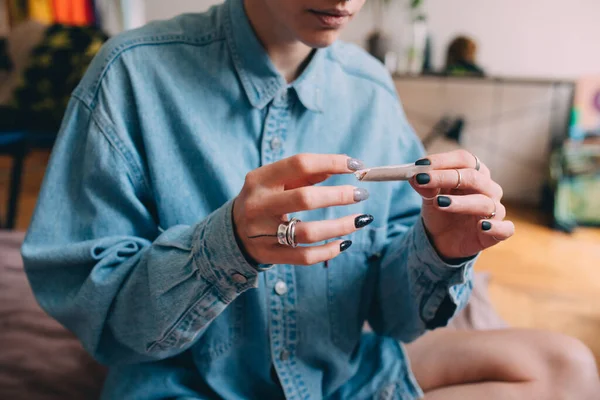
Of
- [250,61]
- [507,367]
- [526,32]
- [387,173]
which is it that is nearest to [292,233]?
[387,173]

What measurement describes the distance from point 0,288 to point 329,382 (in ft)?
2.81

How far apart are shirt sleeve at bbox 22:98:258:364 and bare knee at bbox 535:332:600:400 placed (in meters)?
0.46

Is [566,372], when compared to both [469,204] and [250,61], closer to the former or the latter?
[469,204]

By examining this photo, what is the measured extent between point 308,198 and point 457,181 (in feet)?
0.56

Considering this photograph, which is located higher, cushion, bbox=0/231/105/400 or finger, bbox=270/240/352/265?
finger, bbox=270/240/352/265

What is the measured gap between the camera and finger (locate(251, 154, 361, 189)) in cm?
43

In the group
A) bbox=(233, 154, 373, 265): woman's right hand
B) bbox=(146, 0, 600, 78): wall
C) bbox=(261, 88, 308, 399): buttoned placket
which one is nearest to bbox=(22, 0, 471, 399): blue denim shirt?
bbox=(261, 88, 308, 399): buttoned placket

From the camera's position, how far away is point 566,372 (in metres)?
0.68

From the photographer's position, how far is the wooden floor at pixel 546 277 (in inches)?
64.9

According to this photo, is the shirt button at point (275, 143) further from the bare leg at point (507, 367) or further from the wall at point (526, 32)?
the wall at point (526, 32)

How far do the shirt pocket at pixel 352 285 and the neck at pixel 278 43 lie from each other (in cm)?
26

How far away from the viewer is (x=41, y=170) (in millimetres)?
3254

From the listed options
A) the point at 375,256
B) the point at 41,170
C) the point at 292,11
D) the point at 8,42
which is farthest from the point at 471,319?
the point at 41,170

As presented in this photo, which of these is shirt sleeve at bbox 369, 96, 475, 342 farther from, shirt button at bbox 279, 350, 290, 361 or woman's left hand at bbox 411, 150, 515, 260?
shirt button at bbox 279, 350, 290, 361
